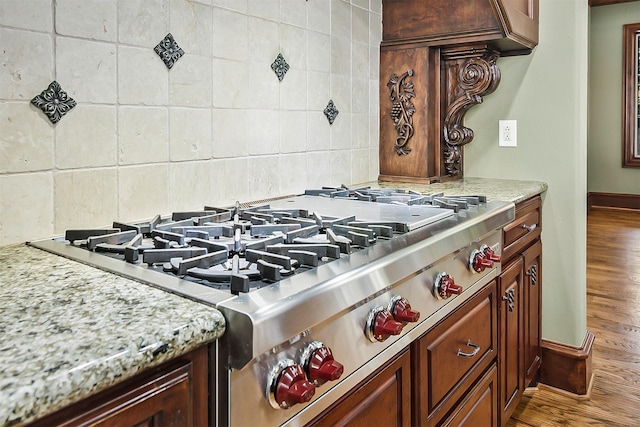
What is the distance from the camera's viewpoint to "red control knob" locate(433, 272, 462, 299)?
1211 millimetres

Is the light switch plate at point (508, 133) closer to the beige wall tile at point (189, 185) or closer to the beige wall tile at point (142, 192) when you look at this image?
the beige wall tile at point (189, 185)

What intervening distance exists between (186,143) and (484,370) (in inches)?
43.4

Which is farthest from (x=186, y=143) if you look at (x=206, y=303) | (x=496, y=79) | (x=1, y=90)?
(x=496, y=79)

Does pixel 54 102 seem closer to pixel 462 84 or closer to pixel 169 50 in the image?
pixel 169 50

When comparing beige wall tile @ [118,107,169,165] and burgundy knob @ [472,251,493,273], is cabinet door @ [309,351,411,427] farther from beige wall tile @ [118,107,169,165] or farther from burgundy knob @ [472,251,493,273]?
beige wall tile @ [118,107,169,165]

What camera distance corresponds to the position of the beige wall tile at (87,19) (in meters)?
1.18

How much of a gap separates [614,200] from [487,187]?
5.42 m

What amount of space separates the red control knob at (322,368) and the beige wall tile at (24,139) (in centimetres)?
77

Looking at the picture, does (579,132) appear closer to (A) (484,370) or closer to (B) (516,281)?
(B) (516,281)

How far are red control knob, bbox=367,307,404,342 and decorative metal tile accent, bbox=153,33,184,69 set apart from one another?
2.91 ft

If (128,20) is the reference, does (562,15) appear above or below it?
above

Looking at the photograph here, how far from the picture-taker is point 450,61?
7.51 ft

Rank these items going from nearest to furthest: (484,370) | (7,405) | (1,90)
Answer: (7,405), (1,90), (484,370)

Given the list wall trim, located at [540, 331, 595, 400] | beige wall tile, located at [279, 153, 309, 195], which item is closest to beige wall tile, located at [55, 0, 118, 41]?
beige wall tile, located at [279, 153, 309, 195]
